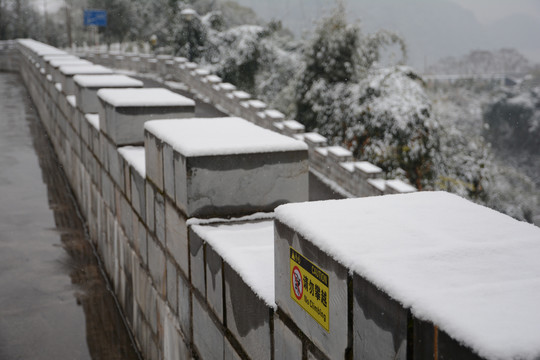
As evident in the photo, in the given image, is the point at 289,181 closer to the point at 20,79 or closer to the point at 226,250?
the point at 226,250

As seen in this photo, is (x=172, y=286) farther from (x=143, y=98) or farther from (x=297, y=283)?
(x=143, y=98)

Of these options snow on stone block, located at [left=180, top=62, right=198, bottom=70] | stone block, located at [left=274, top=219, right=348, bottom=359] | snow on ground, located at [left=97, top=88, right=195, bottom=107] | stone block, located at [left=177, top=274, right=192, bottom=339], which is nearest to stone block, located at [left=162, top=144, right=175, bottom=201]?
stone block, located at [left=177, top=274, right=192, bottom=339]

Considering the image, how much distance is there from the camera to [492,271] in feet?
6.30

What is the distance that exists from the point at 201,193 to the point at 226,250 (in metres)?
0.67

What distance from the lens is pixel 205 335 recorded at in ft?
13.4

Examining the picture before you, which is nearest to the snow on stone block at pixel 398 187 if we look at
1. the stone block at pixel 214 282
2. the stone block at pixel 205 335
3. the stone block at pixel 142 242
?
the stone block at pixel 142 242

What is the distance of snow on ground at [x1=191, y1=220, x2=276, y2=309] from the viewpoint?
3.17 metres

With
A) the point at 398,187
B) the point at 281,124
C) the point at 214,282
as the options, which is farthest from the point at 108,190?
the point at 281,124

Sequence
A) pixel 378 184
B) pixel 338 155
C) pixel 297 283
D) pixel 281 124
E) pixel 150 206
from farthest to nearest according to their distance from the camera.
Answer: pixel 281 124 < pixel 338 155 < pixel 378 184 < pixel 150 206 < pixel 297 283

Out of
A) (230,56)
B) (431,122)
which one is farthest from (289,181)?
(230,56)

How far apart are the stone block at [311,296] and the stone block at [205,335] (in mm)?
1044

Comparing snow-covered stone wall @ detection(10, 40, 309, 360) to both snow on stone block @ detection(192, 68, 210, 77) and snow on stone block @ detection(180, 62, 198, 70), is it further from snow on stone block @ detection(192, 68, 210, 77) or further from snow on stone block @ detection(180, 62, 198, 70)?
snow on stone block @ detection(180, 62, 198, 70)

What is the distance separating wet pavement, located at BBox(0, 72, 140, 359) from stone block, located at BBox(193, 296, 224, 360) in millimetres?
2358

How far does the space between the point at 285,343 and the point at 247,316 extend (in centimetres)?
48
